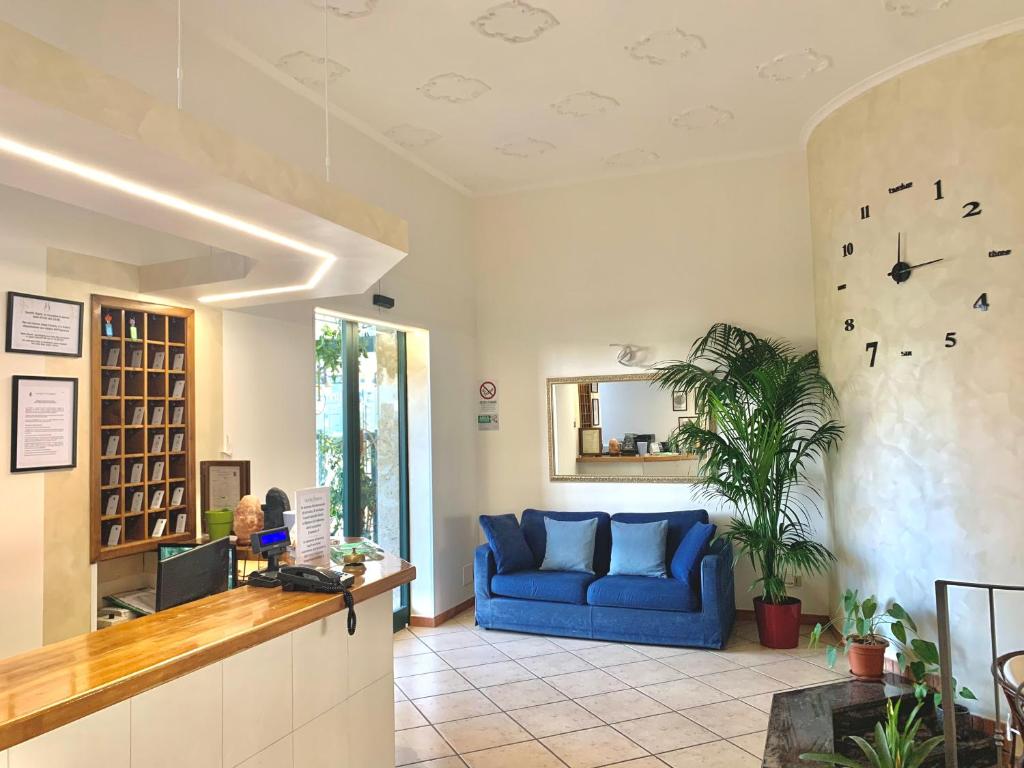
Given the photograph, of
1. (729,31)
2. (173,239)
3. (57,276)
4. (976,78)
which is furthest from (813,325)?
(57,276)

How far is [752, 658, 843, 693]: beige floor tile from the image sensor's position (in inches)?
166

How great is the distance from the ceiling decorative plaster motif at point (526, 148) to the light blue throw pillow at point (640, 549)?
2827mm

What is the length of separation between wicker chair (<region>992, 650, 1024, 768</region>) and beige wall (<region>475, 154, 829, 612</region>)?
300cm

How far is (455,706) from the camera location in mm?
3941

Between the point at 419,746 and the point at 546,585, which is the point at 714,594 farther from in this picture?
the point at 419,746

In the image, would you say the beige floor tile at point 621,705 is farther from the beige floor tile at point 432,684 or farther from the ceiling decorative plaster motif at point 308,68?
the ceiling decorative plaster motif at point 308,68

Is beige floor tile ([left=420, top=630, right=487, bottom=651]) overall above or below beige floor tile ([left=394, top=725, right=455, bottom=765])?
above

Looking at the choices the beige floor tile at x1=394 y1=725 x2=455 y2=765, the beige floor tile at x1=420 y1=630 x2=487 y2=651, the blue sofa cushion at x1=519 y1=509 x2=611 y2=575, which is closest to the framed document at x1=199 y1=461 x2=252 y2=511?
the beige floor tile at x1=394 y1=725 x2=455 y2=765

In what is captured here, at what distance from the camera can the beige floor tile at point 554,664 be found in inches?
177

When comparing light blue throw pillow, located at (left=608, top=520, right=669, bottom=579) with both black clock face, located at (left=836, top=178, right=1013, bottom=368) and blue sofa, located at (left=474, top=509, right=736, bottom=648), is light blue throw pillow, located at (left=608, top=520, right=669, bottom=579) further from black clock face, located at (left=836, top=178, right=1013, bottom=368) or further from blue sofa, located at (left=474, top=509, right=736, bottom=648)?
black clock face, located at (left=836, top=178, right=1013, bottom=368)

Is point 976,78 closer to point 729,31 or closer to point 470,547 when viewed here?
point 729,31

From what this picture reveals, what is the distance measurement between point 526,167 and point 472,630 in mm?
3562

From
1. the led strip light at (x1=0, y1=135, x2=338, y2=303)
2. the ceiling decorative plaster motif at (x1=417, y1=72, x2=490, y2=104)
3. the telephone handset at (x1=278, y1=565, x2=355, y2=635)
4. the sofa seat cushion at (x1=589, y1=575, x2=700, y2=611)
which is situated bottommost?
the sofa seat cushion at (x1=589, y1=575, x2=700, y2=611)

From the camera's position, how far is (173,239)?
11.0 feet
